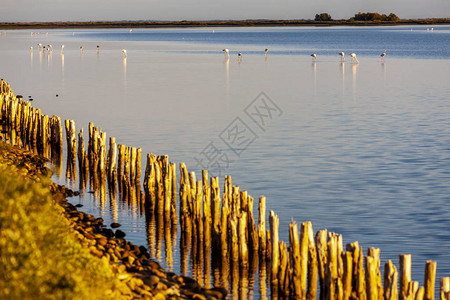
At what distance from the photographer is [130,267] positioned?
12.5m

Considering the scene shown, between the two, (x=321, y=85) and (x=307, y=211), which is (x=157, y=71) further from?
(x=307, y=211)

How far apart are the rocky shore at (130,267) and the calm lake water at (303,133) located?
3.21 feet

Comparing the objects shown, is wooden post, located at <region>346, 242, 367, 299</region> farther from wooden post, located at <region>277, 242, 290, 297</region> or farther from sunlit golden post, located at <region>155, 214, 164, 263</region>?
sunlit golden post, located at <region>155, 214, 164, 263</region>

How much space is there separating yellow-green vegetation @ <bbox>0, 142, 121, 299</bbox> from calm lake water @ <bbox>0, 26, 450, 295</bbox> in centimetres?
490

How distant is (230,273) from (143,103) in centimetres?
2851

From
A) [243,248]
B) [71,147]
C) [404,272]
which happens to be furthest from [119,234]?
[71,147]

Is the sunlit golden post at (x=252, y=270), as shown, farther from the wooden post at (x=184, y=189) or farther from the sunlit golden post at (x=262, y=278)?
A: the wooden post at (x=184, y=189)

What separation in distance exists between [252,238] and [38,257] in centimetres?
612

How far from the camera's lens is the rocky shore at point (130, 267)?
10820mm

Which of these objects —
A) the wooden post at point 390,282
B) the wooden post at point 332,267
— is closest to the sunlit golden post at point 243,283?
the wooden post at point 332,267

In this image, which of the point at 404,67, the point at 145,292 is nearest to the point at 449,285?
the point at 145,292

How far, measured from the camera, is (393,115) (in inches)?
1465

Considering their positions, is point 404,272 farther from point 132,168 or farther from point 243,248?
point 132,168

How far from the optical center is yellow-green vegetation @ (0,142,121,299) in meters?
8.23
